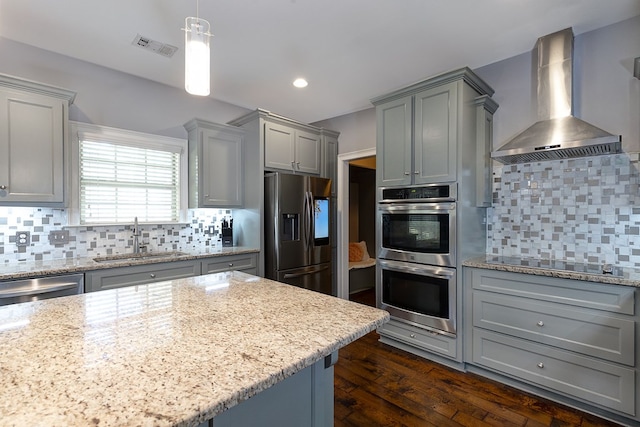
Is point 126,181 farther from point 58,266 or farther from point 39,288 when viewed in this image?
point 39,288

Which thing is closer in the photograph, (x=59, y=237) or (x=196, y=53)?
(x=196, y=53)

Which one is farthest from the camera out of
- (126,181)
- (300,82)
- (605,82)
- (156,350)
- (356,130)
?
(356,130)

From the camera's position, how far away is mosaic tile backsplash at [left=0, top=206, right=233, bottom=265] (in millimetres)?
2428

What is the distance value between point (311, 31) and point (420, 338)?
2693 mm

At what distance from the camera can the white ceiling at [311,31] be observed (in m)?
2.06

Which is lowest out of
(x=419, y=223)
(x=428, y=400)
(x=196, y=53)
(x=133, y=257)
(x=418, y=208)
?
(x=428, y=400)

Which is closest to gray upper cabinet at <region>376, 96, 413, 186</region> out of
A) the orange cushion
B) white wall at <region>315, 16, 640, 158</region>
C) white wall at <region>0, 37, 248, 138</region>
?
white wall at <region>315, 16, 640, 158</region>

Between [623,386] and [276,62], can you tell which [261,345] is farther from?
[276,62]

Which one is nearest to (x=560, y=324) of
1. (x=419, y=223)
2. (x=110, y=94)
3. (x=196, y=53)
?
(x=419, y=223)

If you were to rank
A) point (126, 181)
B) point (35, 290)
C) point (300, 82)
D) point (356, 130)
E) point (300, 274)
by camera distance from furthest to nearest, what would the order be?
point (356, 130) → point (300, 274) → point (300, 82) → point (126, 181) → point (35, 290)

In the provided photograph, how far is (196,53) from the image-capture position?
127 centimetres

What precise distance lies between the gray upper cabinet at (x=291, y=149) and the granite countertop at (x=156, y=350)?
2.19m

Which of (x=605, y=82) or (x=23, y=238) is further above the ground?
(x=605, y=82)

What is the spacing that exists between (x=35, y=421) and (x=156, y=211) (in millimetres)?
2937
